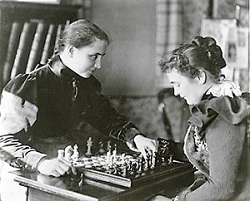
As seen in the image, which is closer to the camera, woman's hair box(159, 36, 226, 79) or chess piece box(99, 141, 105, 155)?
woman's hair box(159, 36, 226, 79)

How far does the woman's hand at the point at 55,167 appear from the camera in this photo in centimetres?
84

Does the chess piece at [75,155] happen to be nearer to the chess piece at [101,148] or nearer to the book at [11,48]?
the chess piece at [101,148]

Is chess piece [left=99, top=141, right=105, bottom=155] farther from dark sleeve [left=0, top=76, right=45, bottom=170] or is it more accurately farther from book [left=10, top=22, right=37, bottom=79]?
book [left=10, top=22, right=37, bottom=79]

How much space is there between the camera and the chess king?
0.91m

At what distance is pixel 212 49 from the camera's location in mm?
882

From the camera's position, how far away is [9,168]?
35.7 inches

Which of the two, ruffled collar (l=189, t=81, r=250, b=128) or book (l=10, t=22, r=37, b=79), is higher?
book (l=10, t=22, r=37, b=79)

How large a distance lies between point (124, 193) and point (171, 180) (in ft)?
0.50

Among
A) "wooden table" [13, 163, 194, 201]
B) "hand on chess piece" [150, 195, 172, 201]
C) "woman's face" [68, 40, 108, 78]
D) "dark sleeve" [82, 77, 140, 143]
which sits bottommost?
"hand on chess piece" [150, 195, 172, 201]

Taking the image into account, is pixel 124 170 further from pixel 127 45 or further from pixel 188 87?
pixel 127 45

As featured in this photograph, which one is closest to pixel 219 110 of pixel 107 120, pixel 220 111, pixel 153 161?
pixel 220 111

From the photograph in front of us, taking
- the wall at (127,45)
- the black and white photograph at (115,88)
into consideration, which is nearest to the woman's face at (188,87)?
the black and white photograph at (115,88)

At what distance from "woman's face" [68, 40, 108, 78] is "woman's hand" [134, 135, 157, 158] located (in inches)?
8.1

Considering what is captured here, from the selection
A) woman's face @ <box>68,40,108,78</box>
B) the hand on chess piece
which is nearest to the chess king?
woman's face @ <box>68,40,108,78</box>
